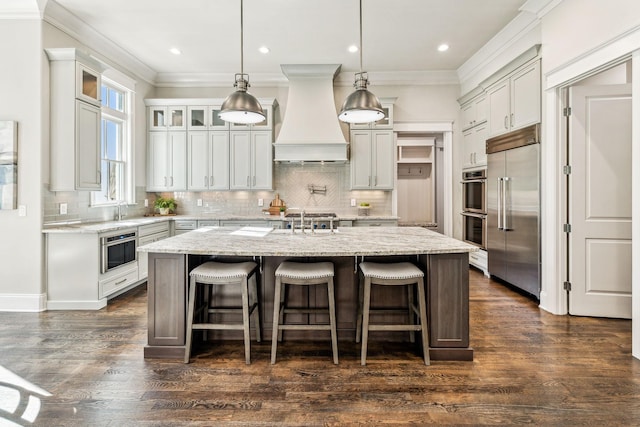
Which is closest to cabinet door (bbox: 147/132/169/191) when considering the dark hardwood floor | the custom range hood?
the custom range hood

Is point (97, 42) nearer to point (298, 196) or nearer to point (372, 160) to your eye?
point (298, 196)

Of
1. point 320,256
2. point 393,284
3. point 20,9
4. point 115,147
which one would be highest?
point 20,9

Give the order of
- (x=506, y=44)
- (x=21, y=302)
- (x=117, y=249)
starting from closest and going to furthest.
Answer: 1. (x=21, y=302)
2. (x=117, y=249)
3. (x=506, y=44)

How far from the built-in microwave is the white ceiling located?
1.76 meters

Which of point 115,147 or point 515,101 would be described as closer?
point 515,101

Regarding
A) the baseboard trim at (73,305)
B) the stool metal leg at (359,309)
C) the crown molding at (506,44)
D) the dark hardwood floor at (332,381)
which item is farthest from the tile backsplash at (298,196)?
the stool metal leg at (359,309)

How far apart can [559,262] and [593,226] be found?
18.0 inches

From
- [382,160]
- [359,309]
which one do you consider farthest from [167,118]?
[359,309]

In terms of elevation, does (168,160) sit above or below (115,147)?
below

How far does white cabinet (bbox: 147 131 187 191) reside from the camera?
5.55 meters

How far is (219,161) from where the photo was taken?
18.1ft

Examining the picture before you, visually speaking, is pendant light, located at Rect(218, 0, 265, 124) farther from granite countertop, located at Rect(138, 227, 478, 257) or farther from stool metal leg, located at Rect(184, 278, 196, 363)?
stool metal leg, located at Rect(184, 278, 196, 363)

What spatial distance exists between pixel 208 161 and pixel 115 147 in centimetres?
131

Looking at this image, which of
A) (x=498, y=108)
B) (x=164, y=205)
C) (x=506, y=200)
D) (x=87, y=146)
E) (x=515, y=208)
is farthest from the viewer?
(x=164, y=205)
